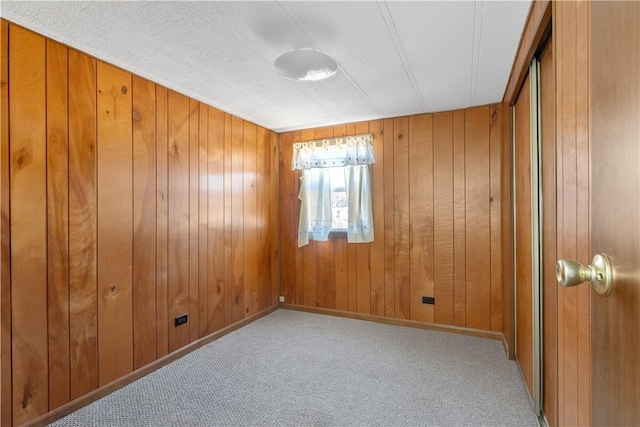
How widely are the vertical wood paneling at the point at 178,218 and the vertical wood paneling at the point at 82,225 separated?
598 mm

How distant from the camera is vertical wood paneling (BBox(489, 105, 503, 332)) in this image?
3.02 metres

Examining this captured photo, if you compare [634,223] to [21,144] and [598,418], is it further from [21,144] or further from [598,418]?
[21,144]

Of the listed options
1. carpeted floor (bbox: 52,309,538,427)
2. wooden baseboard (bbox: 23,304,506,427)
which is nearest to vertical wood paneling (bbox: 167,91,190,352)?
wooden baseboard (bbox: 23,304,506,427)

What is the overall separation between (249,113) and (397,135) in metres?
1.61

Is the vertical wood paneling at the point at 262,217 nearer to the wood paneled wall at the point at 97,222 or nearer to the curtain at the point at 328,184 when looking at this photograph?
the curtain at the point at 328,184

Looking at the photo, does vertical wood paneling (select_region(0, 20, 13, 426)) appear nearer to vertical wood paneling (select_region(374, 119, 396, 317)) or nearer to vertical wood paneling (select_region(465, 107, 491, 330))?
vertical wood paneling (select_region(374, 119, 396, 317))

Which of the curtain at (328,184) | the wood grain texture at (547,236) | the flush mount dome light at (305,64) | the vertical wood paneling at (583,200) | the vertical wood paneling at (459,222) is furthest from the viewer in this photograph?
the curtain at (328,184)

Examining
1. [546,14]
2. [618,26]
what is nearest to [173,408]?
[618,26]

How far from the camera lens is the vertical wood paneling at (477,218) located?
3074 mm

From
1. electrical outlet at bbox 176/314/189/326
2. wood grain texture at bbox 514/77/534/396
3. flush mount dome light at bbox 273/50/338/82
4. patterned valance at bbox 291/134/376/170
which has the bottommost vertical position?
electrical outlet at bbox 176/314/189/326

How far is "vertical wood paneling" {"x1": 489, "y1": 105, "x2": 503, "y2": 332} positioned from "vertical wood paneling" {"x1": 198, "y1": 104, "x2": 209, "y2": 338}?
2.74 meters

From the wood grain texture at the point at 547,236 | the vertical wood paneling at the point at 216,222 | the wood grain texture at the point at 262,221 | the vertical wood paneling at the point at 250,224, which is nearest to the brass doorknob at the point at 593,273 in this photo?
the wood grain texture at the point at 547,236

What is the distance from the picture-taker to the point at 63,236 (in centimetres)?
194

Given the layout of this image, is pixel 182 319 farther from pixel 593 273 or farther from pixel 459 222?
pixel 593 273
